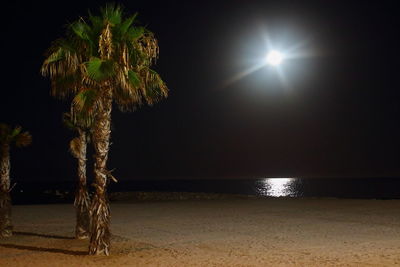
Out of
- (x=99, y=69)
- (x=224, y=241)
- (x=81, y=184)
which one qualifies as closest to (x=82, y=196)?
(x=81, y=184)

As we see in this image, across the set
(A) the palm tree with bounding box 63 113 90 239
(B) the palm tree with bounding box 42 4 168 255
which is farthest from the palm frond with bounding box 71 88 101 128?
(A) the palm tree with bounding box 63 113 90 239

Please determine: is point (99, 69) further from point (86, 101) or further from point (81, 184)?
point (81, 184)

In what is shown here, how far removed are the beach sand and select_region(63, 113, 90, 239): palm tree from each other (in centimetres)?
68

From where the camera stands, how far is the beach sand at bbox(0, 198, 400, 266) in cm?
1596

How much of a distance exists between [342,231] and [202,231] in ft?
20.7

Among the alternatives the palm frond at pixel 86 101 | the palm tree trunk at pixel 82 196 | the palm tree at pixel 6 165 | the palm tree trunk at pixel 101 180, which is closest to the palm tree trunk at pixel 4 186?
the palm tree at pixel 6 165

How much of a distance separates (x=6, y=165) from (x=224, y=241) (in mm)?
9583

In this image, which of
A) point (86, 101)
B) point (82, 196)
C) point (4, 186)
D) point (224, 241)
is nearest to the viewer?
point (86, 101)

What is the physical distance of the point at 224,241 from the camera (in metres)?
20.2

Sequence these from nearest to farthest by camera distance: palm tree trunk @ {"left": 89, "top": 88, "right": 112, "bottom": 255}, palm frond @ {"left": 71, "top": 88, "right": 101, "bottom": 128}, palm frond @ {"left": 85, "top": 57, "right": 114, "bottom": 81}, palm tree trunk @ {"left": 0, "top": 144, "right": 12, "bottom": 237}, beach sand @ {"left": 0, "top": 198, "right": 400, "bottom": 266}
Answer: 1. palm frond @ {"left": 85, "top": 57, "right": 114, "bottom": 81}
2. beach sand @ {"left": 0, "top": 198, "right": 400, "bottom": 266}
3. palm frond @ {"left": 71, "top": 88, "right": 101, "bottom": 128}
4. palm tree trunk @ {"left": 89, "top": 88, "right": 112, "bottom": 255}
5. palm tree trunk @ {"left": 0, "top": 144, "right": 12, "bottom": 237}

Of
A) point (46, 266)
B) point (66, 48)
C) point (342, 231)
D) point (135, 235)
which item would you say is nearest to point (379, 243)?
point (342, 231)

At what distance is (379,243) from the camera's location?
19109mm

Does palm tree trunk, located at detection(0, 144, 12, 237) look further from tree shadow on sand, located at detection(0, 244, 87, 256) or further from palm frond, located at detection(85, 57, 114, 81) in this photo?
palm frond, located at detection(85, 57, 114, 81)

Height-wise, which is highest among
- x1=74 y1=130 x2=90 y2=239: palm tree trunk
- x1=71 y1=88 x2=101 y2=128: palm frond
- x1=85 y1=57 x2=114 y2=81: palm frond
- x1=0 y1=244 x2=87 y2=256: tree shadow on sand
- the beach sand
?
x1=85 y1=57 x2=114 y2=81: palm frond
